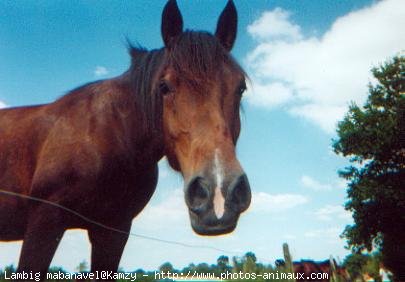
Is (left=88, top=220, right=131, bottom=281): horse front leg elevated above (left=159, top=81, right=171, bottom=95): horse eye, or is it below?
below

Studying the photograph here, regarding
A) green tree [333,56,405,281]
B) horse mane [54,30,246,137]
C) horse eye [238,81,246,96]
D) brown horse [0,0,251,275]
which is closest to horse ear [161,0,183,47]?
brown horse [0,0,251,275]

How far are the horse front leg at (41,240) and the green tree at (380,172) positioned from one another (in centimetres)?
2272

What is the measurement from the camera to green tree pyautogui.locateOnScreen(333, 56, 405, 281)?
23016 mm

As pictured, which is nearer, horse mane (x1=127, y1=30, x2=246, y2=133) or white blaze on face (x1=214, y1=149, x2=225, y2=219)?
white blaze on face (x1=214, y1=149, x2=225, y2=219)

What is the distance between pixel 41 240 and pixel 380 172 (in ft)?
82.5

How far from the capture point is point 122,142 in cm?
370

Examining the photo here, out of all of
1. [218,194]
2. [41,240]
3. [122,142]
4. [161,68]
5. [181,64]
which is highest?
[161,68]

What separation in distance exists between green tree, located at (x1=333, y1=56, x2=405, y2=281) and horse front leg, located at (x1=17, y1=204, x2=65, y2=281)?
22721 mm

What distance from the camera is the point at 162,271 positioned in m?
5.08

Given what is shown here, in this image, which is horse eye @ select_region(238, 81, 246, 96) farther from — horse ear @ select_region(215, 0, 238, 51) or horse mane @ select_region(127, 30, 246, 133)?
horse ear @ select_region(215, 0, 238, 51)

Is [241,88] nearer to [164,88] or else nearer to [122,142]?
[164,88]

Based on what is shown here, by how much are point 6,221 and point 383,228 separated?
24.7m

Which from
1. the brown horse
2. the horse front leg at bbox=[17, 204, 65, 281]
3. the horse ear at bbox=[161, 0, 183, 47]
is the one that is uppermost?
the horse ear at bbox=[161, 0, 183, 47]

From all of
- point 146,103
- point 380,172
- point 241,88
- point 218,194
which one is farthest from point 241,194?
point 380,172
